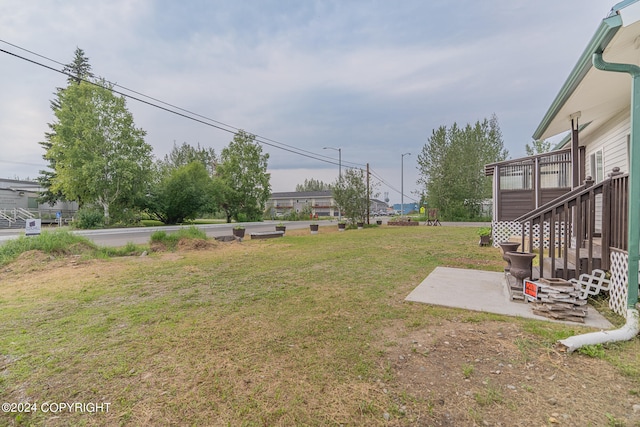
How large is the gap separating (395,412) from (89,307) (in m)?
4.63

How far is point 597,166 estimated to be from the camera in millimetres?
8570

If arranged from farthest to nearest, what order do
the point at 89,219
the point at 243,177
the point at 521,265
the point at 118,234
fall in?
the point at 243,177 < the point at 89,219 < the point at 118,234 < the point at 521,265

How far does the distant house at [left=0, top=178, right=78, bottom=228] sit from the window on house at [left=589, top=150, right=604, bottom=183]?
33279 mm

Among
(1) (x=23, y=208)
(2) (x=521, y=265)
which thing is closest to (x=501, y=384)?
(2) (x=521, y=265)

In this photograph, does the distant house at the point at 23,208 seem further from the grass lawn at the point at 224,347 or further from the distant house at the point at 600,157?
the distant house at the point at 600,157

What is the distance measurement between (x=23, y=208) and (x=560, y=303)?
4099 cm

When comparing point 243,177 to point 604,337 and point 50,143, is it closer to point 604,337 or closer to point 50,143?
point 50,143

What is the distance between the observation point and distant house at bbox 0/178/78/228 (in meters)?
23.0

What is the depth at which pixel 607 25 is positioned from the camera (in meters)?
2.96

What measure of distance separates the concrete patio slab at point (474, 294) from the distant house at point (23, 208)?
1169 inches

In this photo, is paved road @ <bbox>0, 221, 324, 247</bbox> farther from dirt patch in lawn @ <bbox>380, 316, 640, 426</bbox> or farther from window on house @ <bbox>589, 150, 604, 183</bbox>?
window on house @ <bbox>589, 150, 604, 183</bbox>

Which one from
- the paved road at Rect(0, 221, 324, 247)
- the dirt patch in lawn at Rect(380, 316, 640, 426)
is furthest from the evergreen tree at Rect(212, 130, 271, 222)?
the dirt patch in lawn at Rect(380, 316, 640, 426)

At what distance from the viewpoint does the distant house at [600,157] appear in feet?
10.2

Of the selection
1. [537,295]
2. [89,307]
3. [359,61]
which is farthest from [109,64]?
[537,295]
